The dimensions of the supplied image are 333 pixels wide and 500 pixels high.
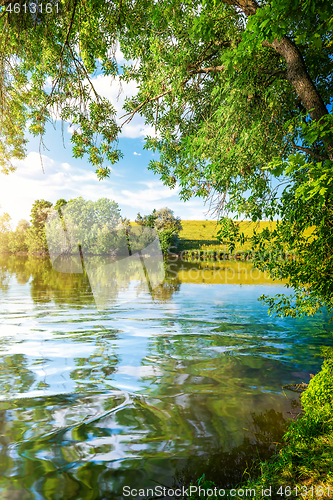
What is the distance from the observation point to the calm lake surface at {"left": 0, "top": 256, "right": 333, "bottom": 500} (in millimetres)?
3789

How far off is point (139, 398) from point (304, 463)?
10.2ft

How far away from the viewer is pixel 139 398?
18.4 feet

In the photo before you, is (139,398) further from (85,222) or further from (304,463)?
(85,222)

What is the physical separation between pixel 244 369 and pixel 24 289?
17781mm

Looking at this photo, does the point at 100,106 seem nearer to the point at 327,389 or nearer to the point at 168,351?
the point at 168,351

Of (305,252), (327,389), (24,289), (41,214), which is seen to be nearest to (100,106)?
(305,252)

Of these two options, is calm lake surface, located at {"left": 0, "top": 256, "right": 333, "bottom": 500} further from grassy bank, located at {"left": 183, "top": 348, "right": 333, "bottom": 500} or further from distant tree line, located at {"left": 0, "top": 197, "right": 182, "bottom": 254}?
distant tree line, located at {"left": 0, "top": 197, "right": 182, "bottom": 254}

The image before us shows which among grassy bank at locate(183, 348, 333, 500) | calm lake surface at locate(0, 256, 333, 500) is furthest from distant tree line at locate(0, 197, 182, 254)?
grassy bank at locate(183, 348, 333, 500)

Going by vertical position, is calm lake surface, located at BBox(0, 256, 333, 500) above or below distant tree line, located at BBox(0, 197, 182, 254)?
below

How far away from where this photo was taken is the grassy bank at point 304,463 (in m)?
3.12

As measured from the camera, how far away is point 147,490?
3.50m

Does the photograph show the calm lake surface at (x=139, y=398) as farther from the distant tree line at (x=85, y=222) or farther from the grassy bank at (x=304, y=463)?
the distant tree line at (x=85, y=222)

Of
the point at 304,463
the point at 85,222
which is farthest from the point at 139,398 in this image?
the point at 85,222

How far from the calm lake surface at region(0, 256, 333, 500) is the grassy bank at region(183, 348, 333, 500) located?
40 centimetres
